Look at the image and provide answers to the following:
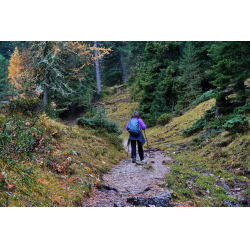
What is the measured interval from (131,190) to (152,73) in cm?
2034

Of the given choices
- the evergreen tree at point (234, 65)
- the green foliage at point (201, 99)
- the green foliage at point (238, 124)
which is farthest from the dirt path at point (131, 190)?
the green foliage at point (201, 99)

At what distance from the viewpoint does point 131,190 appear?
5.42m

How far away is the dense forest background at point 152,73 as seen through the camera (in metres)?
9.35

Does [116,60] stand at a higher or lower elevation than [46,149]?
higher

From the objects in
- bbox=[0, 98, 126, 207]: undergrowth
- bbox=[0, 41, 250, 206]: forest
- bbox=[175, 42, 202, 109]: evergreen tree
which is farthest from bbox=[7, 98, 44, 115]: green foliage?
bbox=[175, 42, 202, 109]: evergreen tree

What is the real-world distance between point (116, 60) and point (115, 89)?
6.40 m

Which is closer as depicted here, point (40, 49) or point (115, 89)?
point (40, 49)

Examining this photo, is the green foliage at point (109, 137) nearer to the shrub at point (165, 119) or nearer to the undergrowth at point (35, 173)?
the undergrowth at point (35, 173)

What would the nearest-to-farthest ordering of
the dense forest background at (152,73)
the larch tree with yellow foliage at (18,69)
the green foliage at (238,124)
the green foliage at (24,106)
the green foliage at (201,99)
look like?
1. the green foliage at (24,106)
2. the green foliage at (238,124)
3. the dense forest background at (152,73)
4. the larch tree with yellow foliage at (18,69)
5. the green foliage at (201,99)

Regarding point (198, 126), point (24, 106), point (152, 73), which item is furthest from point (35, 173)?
point (152, 73)

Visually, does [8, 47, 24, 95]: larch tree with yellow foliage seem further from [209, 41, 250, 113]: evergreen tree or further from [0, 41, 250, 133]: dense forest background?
[209, 41, 250, 113]: evergreen tree
